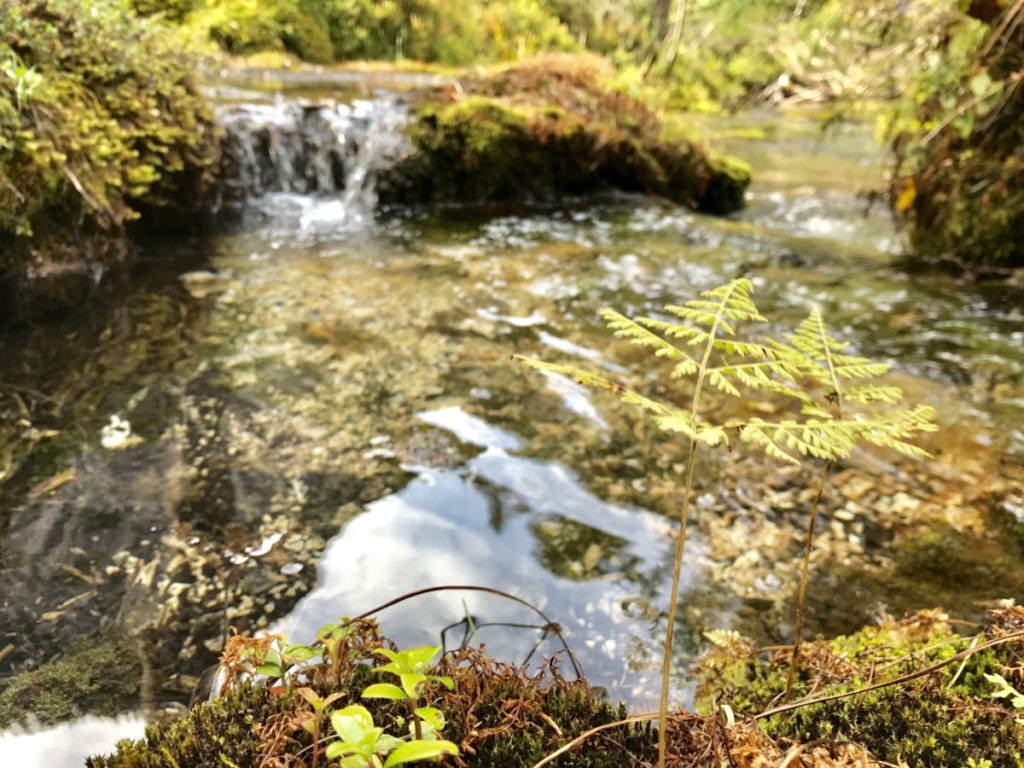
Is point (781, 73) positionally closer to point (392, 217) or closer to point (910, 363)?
point (392, 217)

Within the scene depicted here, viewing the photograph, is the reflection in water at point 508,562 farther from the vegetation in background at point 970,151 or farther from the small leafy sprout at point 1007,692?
the vegetation in background at point 970,151

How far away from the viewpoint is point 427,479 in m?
3.31

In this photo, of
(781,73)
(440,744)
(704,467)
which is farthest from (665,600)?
(781,73)

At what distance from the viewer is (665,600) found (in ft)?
8.57

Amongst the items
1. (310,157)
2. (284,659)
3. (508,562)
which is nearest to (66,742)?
(284,659)

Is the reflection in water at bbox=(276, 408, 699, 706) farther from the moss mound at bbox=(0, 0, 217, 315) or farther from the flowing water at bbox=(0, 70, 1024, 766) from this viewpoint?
the moss mound at bbox=(0, 0, 217, 315)

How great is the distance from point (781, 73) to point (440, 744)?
2496 cm

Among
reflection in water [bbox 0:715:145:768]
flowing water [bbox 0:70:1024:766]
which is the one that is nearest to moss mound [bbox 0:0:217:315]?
flowing water [bbox 0:70:1024:766]

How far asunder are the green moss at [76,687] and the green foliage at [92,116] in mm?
3697

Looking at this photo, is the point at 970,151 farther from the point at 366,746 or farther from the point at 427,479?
the point at 366,746

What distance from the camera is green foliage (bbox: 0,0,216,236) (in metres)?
4.59

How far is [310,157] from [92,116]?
3.75 meters

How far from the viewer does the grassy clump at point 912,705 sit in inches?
54.0

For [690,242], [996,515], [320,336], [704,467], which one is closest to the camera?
[996,515]
